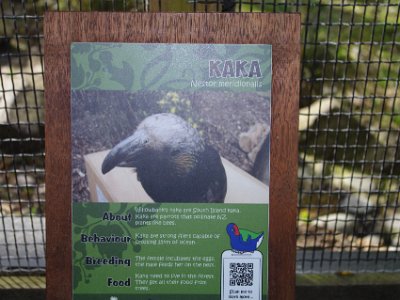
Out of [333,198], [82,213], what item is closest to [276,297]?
[82,213]

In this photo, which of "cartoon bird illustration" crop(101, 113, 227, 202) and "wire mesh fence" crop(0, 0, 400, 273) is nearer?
"cartoon bird illustration" crop(101, 113, 227, 202)

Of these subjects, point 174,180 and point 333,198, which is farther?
point 333,198

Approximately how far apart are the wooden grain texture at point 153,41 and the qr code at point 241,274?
0.36 ft

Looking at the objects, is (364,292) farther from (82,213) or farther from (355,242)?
(82,213)

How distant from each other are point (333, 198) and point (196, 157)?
196 centimetres

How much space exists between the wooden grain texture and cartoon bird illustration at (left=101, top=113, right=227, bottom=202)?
141 mm

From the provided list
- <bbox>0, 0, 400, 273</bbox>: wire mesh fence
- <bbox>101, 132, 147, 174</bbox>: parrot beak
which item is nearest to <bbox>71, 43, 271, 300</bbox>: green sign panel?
<bbox>101, 132, 147, 174</bbox>: parrot beak

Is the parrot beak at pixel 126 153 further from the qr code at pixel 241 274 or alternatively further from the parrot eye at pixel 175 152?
the qr code at pixel 241 274

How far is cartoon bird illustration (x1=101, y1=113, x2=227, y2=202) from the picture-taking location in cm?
157

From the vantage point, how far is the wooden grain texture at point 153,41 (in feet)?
5.11

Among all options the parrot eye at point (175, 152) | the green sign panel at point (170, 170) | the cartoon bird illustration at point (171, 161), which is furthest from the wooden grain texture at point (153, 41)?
the parrot eye at point (175, 152)

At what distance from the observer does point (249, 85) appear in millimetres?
1559

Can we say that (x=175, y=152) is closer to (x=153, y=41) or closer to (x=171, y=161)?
(x=171, y=161)

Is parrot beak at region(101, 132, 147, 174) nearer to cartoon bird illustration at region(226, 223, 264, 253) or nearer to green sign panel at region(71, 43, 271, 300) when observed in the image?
green sign panel at region(71, 43, 271, 300)
